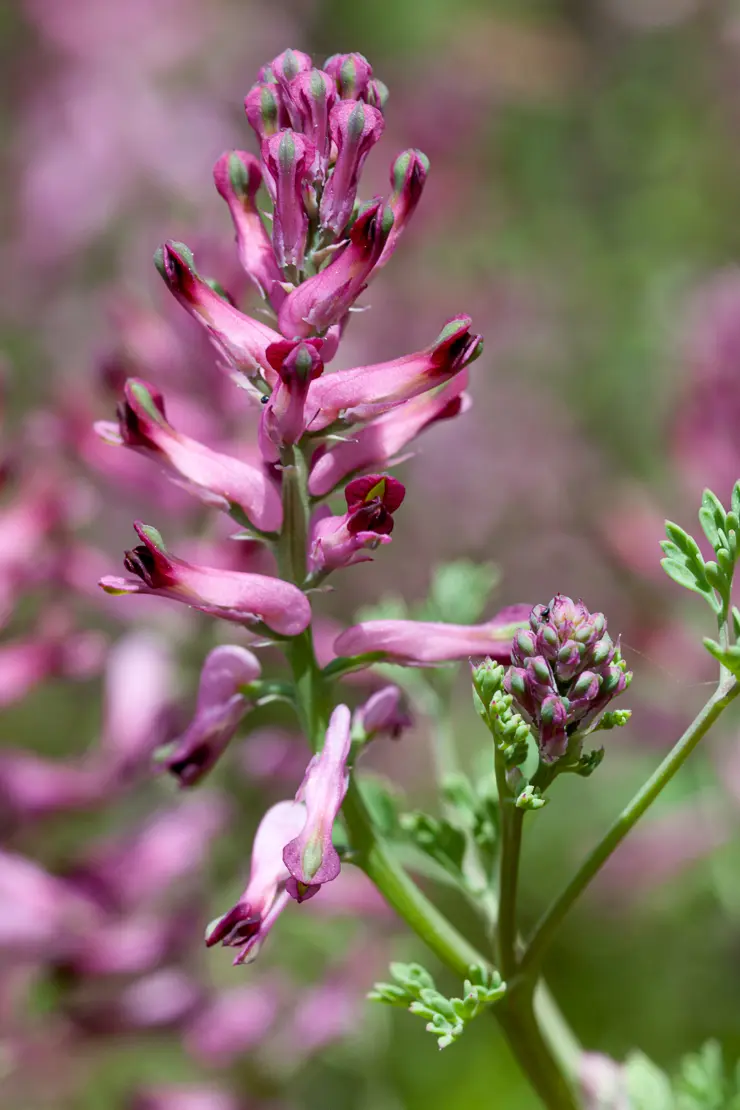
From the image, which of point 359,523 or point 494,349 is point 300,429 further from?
point 494,349

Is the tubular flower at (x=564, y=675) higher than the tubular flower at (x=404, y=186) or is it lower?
lower

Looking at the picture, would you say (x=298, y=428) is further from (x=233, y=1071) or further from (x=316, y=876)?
(x=233, y=1071)

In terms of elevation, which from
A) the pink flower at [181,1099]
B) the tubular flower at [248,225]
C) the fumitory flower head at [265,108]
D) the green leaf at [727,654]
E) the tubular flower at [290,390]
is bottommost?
the pink flower at [181,1099]

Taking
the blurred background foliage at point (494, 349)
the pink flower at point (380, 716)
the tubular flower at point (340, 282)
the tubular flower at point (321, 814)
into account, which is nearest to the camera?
the tubular flower at point (321, 814)

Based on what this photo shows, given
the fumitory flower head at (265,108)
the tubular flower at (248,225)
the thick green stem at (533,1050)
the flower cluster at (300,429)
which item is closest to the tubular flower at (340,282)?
the flower cluster at (300,429)

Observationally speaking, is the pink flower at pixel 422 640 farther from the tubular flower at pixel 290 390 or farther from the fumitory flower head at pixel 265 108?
the fumitory flower head at pixel 265 108

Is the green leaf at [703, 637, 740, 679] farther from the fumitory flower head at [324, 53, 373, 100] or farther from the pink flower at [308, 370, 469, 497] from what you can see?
the fumitory flower head at [324, 53, 373, 100]

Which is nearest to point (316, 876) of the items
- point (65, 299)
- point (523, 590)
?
point (523, 590)
